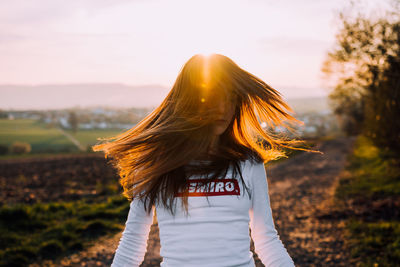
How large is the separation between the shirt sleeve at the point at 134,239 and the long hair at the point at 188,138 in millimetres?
48

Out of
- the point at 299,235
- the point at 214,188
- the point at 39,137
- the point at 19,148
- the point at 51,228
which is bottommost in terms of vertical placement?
the point at 299,235

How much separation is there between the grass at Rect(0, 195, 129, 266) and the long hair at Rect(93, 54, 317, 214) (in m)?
5.35

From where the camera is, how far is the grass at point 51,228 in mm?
6336

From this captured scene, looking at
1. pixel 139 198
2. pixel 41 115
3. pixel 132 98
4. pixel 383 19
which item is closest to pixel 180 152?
pixel 139 198

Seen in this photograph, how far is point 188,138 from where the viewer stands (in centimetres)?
185

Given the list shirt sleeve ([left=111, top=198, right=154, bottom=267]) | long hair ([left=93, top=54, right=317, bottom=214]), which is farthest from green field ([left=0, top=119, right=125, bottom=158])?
shirt sleeve ([left=111, top=198, right=154, bottom=267])

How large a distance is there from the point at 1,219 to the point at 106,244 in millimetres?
2675

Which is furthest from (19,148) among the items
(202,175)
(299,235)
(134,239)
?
(202,175)

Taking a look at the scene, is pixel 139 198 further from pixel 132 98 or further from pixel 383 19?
pixel 132 98

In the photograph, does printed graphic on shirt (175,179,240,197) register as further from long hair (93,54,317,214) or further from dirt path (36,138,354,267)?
dirt path (36,138,354,267)

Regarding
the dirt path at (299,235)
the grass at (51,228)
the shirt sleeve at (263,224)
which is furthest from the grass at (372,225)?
the grass at (51,228)

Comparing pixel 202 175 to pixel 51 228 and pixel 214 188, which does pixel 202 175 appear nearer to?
pixel 214 188

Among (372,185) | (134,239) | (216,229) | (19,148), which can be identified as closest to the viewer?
(216,229)

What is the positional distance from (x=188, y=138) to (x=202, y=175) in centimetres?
23
